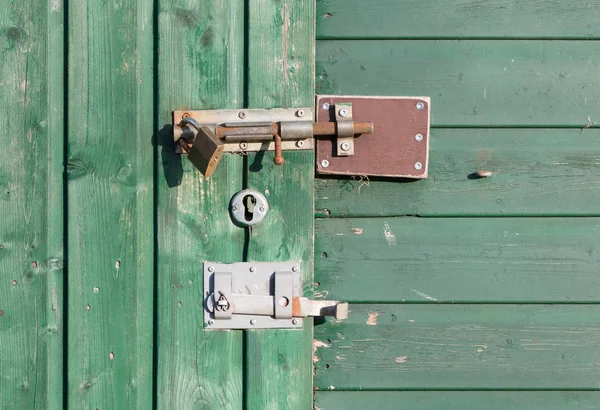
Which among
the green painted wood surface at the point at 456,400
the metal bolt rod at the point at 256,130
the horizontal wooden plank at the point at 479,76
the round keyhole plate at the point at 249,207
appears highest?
the horizontal wooden plank at the point at 479,76

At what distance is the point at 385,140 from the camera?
1189mm

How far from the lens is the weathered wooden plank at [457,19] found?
1.24 metres

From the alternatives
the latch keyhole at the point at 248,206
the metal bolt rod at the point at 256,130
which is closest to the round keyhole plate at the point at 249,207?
the latch keyhole at the point at 248,206

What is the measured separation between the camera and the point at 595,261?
125cm

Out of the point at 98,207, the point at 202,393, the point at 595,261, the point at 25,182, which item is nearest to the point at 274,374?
the point at 202,393

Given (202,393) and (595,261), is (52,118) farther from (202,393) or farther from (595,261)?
(595,261)

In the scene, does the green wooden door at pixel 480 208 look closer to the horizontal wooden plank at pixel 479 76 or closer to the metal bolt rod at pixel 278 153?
the horizontal wooden plank at pixel 479 76

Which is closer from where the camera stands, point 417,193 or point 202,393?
point 202,393

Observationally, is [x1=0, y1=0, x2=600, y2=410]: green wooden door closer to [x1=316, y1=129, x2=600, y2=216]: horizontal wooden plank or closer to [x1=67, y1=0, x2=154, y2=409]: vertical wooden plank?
[x1=67, y1=0, x2=154, y2=409]: vertical wooden plank

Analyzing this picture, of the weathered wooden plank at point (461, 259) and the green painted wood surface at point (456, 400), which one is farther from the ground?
the weathered wooden plank at point (461, 259)

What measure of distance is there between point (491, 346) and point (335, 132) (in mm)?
543

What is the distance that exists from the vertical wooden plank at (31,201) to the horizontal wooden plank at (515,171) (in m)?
0.53

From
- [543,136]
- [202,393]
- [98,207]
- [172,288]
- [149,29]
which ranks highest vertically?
[149,29]

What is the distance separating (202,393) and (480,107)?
77 cm
